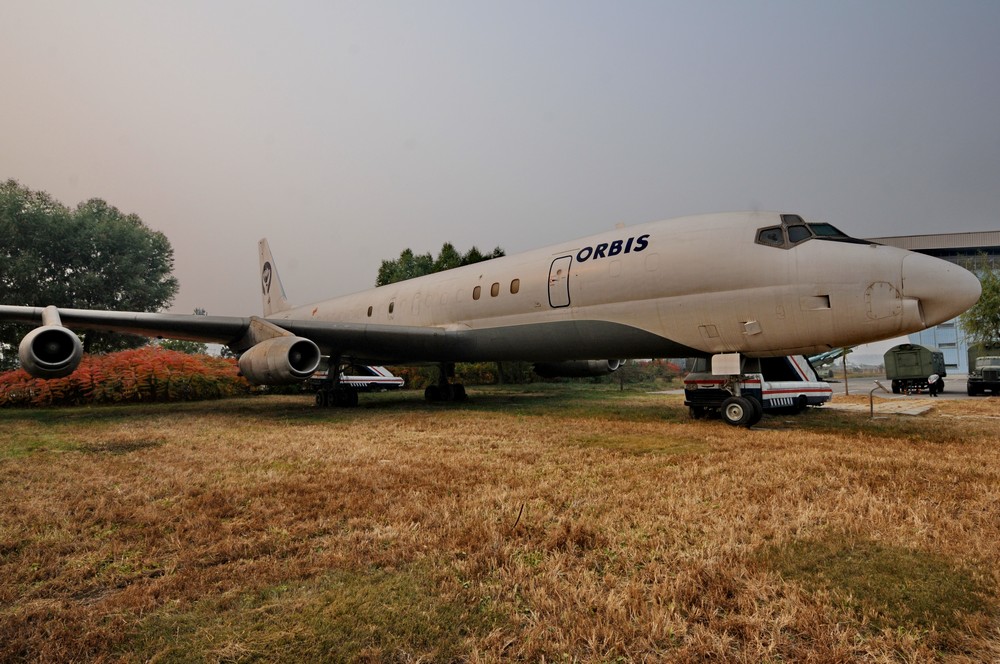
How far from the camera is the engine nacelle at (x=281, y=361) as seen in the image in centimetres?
873

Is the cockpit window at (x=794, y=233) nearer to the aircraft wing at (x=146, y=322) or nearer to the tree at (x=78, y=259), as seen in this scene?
the aircraft wing at (x=146, y=322)

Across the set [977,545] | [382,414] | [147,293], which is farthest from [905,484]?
[147,293]

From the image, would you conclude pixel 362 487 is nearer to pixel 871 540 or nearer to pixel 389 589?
pixel 389 589

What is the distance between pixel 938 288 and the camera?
5.93 meters

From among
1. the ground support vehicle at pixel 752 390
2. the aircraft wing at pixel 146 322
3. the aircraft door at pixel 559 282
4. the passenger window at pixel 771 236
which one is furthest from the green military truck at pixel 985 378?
the aircraft wing at pixel 146 322

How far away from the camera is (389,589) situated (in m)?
2.08

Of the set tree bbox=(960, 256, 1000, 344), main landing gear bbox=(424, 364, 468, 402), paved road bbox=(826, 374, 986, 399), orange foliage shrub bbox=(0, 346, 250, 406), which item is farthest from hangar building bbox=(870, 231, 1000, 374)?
orange foliage shrub bbox=(0, 346, 250, 406)

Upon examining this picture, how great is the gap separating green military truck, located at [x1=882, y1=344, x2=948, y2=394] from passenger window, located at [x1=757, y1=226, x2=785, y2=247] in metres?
18.5

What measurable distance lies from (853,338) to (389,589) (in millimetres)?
6799

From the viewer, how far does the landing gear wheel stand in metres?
7.17

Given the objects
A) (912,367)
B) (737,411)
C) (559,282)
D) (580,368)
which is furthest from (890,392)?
(559,282)

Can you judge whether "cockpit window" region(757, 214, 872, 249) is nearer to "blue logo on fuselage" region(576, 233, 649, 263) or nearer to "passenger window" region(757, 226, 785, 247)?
"passenger window" region(757, 226, 785, 247)

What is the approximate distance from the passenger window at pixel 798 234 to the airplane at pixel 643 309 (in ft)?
0.07

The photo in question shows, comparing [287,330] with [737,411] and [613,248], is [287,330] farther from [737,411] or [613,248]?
[737,411]
